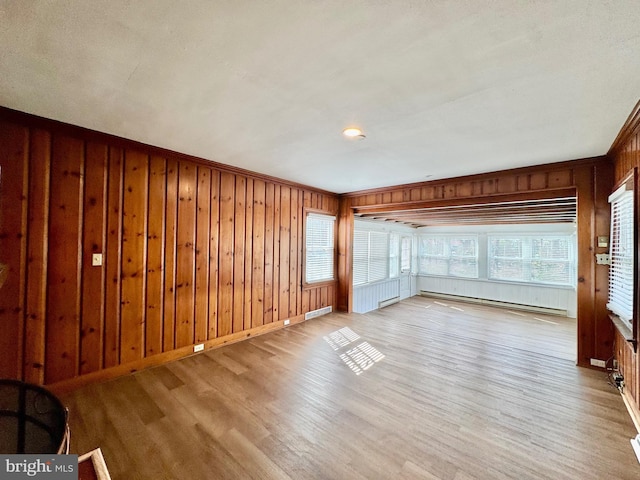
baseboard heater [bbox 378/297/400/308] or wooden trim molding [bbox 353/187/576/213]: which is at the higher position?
wooden trim molding [bbox 353/187/576/213]

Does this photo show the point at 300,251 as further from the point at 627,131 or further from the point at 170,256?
the point at 627,131

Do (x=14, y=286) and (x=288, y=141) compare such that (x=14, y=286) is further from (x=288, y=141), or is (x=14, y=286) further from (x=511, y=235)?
(x=511, y=235)

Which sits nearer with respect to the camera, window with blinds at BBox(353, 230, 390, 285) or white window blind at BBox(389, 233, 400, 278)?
window with blinds at BBox(353, 230, 390, 285)

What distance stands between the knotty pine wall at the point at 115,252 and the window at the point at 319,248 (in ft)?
3.49

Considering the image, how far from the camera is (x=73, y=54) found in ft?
4.75

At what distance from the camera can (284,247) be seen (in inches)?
175

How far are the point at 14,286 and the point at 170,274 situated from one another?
3.91ft

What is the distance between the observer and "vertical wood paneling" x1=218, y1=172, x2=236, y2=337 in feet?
11.7

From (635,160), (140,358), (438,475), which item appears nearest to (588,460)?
(438,475)

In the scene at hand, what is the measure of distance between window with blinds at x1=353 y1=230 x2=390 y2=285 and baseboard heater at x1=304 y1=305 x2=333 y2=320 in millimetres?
958

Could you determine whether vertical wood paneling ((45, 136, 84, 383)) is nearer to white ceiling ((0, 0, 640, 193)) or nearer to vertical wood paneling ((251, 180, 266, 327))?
white ceiling ((0, 0, 640, 193))

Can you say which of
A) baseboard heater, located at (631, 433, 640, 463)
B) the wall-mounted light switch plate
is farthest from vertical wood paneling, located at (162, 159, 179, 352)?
the wall-mounted light switch plate

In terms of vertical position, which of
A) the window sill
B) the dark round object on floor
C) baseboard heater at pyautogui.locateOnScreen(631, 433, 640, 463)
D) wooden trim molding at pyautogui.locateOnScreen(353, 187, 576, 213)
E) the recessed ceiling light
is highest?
the recessed ceiling light

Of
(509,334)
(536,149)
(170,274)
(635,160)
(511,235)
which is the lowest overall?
(509,334)
